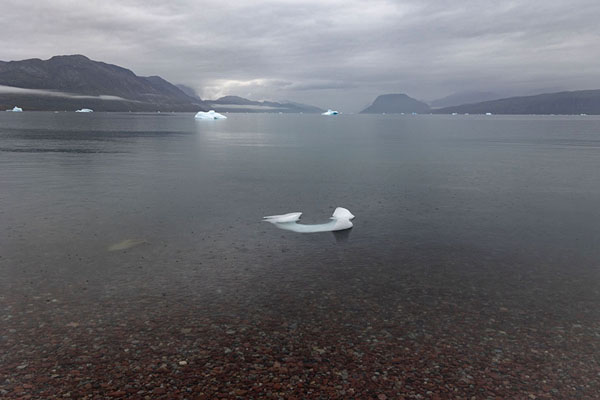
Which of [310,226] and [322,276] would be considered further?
[310,226]

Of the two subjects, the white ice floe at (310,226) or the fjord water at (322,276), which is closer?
the fjord water at (322,276)

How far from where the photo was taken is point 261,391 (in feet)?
23.7

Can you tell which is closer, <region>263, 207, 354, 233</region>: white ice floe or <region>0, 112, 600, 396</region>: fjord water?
<region>0, 112, 600, 396</region>: fjord water

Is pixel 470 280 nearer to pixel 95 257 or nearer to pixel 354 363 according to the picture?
pixel 354 363

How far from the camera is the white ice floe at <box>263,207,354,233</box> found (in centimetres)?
1717

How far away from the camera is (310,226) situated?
57.9 ft

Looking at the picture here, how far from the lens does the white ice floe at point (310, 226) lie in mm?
17172

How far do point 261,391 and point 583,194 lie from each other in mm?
25659

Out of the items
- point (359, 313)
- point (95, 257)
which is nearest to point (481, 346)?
point (359, 313)

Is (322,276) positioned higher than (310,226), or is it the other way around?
(310,226)

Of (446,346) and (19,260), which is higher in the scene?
(19,260)

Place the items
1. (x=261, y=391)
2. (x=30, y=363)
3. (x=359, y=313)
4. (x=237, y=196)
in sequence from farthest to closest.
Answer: (x=237, y=196) < (x=359, y=313) < (x=30, y=363) < (x=261, y=391)

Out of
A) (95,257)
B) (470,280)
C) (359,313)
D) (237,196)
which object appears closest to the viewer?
(359,313)

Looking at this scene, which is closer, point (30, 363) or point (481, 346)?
point (30, 363)
